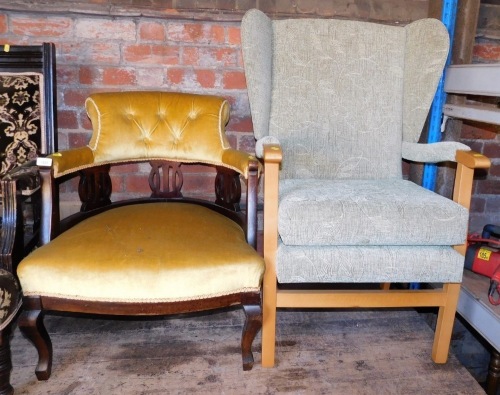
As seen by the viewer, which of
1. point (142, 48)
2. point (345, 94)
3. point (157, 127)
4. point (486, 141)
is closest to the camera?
point (157, 127)

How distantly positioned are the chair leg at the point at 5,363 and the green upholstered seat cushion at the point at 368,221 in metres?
0.89

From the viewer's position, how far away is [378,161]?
2.06 metres

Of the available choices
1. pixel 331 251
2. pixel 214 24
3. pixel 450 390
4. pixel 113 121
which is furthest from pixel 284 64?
pixel 450 390

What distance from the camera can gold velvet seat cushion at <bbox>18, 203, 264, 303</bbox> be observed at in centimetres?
138

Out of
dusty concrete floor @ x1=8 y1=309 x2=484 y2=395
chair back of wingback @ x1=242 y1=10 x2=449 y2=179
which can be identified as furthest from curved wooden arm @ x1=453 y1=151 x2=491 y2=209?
dusty concrete floor @ x1=8 y1=309 x2=484 y2=395

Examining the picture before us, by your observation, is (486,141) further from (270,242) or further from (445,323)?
(270,242)

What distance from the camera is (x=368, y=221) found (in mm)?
1514

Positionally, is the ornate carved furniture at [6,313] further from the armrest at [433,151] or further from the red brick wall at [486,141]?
the red brick wall at [486,141]

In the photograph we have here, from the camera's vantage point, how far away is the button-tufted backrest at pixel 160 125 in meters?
1.90

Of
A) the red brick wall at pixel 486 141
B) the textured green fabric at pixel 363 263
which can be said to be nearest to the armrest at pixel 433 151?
the textured green fabric at pixel 363 263

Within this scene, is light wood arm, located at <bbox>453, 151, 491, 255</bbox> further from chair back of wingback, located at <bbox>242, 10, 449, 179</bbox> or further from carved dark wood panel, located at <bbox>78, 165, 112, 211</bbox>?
carved dark wood panel, located at <bbox>78, 165, 112, 211</bbox>

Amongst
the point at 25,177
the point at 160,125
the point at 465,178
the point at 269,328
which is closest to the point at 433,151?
the point at 465,178

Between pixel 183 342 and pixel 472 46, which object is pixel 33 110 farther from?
pixel 472 46

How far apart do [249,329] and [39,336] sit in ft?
2.20
